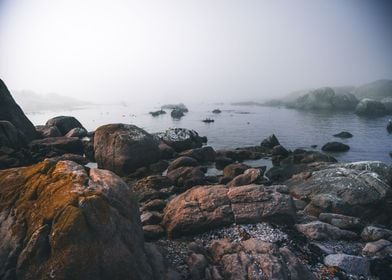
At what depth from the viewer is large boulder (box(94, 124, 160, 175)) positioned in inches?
903

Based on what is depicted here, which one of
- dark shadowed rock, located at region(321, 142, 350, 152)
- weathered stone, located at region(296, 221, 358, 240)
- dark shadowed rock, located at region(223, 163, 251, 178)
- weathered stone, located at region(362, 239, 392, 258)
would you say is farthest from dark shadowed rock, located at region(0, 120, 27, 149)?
dark shadowed rock, located at region(321, 142, 350, 152)

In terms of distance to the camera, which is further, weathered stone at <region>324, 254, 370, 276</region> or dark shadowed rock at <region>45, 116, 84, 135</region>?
dark shadowed rock at <region>45, 116, 84, 135</region>

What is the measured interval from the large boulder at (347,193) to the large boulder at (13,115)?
97.3ft

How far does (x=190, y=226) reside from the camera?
11.5 meters

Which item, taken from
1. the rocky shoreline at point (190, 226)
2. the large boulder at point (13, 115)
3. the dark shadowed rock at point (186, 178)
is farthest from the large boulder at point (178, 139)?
the large boulder at point (13, 115)

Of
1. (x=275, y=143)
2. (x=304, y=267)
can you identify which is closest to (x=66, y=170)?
(x=304, y=267)

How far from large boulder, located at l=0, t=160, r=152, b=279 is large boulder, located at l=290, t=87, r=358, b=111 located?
110745mm

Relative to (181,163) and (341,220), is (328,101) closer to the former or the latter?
(181,163)

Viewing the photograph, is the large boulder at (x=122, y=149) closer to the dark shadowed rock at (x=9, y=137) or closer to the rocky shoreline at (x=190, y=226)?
the rocky shoreline at (x=190, y=226)

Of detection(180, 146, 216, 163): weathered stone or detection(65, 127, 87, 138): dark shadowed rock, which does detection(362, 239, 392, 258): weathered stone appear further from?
detection(65, 127, 87, 138): dark shadowed rock

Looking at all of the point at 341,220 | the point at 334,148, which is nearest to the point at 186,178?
the point at 341,220

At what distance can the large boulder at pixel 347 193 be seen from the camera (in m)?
14.5

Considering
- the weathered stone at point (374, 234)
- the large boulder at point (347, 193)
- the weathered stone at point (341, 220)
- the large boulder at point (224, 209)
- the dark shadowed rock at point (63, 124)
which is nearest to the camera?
the weathered stone at point (374, 234)

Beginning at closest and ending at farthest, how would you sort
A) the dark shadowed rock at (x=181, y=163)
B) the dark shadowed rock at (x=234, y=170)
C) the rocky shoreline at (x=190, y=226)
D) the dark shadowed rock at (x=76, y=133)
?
the rocky shoreline at (x=190, y=226) < the dark shadowed rock at (x=234, y=170) < the dark shadowed rock at (x=181, y=163) < the dark shadowed rock at (x=76, y=133)
